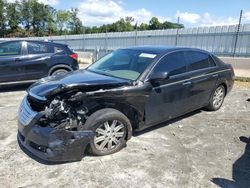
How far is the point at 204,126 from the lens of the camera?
591 cm

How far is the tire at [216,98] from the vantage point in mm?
6688

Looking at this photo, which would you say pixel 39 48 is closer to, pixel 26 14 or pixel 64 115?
pixel 64 115

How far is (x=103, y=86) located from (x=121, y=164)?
119cm

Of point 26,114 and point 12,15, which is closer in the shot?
point 26,114

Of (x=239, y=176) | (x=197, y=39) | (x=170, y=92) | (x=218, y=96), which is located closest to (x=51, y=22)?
(x=197, y=39)

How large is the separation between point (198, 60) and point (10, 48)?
18.8 feet

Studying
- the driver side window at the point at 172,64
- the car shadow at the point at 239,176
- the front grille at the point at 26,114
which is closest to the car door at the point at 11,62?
the front grille at the point at 26,114

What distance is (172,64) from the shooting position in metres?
5.42

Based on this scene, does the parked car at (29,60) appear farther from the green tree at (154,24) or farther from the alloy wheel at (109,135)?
the green tree at (154,24)

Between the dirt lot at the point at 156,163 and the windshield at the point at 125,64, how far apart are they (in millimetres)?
1167

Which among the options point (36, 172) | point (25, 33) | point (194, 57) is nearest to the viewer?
point (36, 172)

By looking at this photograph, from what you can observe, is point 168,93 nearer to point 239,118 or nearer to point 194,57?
point 194,57

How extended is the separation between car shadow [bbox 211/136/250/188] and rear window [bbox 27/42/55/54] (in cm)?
673

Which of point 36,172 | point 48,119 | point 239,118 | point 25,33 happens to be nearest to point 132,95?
point 48,119
